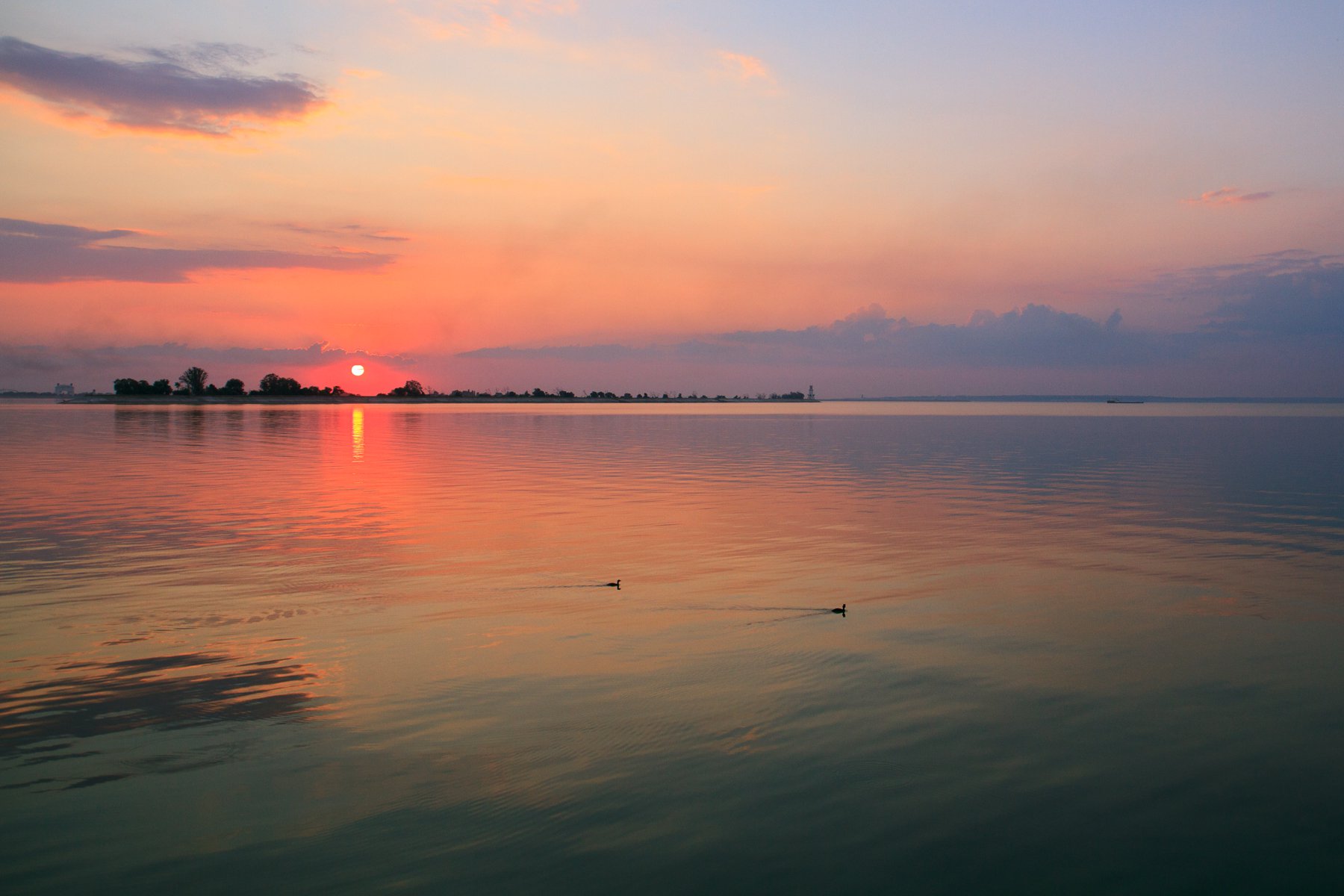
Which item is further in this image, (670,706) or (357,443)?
(357,443)

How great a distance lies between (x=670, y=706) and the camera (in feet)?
41.9

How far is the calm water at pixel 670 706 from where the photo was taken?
8852 mm

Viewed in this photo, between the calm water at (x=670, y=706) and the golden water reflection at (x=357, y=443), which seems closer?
the calm water at (x=670, y=706)

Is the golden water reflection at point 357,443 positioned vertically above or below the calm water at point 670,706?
above

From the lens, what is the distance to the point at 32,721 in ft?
39.1

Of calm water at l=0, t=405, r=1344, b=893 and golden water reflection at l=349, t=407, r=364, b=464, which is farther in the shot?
golden water reflection at l=349, t=407, r=364, b=464

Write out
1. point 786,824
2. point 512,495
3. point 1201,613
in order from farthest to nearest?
point 512,495 → point 1201,613 → point 786,824

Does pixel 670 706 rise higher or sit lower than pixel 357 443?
lower

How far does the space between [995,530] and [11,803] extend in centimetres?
2731

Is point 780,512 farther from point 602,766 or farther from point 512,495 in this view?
point 602,766

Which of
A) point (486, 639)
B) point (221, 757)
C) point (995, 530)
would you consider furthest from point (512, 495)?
point (221, 757)

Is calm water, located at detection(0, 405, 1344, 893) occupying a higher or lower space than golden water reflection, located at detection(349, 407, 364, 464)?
lower

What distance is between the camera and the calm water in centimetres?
885

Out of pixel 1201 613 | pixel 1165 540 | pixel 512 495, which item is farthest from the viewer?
pixel 512 495
